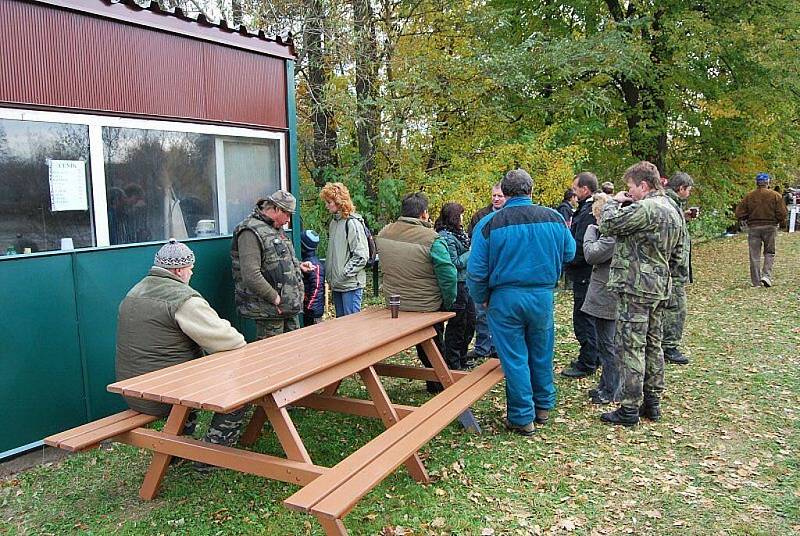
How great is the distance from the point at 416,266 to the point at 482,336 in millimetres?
2192

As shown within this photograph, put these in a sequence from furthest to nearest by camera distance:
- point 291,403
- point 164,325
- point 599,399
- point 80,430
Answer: point 599,399 < point 164,325 < point 291,403 < point 80,430

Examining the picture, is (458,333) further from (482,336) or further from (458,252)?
(482,336)

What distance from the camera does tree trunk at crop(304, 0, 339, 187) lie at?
10625 millimetres

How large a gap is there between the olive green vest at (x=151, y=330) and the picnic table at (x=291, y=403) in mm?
190

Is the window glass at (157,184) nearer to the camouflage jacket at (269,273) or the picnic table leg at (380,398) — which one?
the camouflage jacket at (269,273)

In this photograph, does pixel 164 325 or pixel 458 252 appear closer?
pixel 164 325

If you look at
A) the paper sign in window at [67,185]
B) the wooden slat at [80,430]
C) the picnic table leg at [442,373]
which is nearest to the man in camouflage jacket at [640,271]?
the picnic table leg at [442,373]

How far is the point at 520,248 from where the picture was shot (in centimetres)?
468

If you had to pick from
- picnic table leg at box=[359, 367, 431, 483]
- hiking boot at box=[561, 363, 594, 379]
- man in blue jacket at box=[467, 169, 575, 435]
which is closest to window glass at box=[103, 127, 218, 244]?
picnic table leg at box=[359, 367, 431, 483]

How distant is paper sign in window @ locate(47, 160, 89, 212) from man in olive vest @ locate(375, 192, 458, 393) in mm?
2336

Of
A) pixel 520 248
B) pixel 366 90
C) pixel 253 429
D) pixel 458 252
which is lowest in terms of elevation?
pixel 253 429

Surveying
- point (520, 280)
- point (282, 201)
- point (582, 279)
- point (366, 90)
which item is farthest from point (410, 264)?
point (366, 90)

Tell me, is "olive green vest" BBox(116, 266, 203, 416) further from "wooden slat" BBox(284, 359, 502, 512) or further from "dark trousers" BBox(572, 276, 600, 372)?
"dark trousers" BBox(572, 276, 600, 372)

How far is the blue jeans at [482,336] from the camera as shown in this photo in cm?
708
